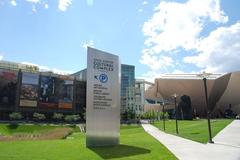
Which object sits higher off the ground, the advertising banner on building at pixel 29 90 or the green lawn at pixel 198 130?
the advertising banner on building at pixel 29 90

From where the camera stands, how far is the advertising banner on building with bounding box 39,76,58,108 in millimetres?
96938

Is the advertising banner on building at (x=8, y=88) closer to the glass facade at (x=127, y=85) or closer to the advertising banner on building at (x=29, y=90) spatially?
the advertising banner on building at (x=29, y=90)

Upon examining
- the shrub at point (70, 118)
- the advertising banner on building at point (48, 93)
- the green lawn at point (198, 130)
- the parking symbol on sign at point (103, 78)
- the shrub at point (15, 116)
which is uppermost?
the advertising banner on building at point (48, 93)

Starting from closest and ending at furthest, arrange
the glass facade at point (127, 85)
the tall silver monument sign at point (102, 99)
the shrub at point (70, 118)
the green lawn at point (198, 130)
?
the tall silver monument sign at point (102, 99) < the green lawn at point (198, 130) < the shrub at point (70, 118) < the glass facade at point (127, 85)

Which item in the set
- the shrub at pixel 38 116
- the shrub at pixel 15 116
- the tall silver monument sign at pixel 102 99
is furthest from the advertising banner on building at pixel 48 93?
the tall silver monument sign at pixel 102 99

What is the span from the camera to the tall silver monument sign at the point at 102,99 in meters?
18.6

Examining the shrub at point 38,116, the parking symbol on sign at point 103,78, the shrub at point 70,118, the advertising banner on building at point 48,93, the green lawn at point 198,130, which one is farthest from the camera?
the advertising banner on building at point 48,93

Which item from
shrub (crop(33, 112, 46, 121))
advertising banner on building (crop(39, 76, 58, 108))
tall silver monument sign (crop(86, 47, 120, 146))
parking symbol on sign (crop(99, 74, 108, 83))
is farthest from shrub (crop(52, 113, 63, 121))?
parking symbol on sign (crop(99, 74, 108, 83))

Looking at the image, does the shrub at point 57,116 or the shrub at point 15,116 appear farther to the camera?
the shrub at point 57,116

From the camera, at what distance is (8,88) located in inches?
3681

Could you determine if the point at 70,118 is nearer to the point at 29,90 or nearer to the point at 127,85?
the point at 29,90

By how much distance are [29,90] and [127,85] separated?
6277 cm

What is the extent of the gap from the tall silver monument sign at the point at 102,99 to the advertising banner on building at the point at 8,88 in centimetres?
7969

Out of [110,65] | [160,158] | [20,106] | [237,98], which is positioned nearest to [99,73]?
[110,65]
